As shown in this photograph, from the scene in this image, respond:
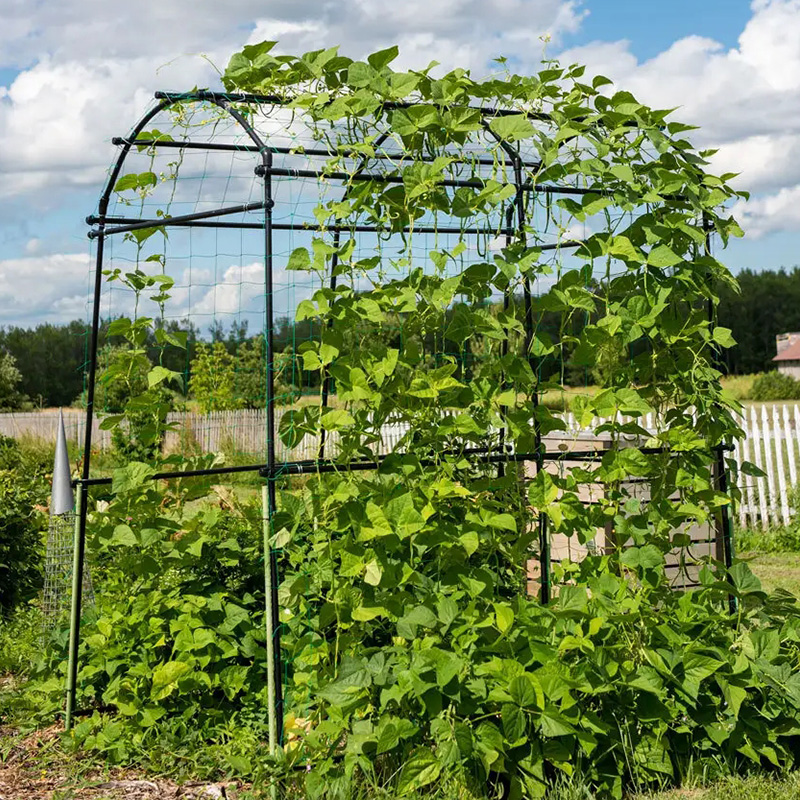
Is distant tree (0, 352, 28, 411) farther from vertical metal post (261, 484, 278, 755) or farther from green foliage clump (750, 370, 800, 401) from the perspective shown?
green foliage clump (750, 370, 800, 401)

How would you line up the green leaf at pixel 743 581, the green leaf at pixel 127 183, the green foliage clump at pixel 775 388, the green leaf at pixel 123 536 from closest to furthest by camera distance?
the green leaf at pixel 743 581
the green leaf at pixel 123 536
the green leaf at pixel 127 183
the green foliage clump at pixel 775 388

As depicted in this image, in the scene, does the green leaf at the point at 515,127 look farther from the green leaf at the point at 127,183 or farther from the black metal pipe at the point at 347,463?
the green leaf at the point at 127,183

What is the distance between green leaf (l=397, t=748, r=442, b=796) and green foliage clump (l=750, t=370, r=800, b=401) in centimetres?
3686

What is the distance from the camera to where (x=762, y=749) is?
3309 mm

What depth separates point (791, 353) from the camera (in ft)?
175

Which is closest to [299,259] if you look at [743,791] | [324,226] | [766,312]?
[324,226]

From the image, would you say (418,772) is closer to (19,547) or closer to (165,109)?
(165,109)

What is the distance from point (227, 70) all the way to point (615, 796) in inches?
113

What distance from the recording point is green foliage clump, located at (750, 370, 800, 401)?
122 feet

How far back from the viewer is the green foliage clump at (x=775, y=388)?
37094 millimetres

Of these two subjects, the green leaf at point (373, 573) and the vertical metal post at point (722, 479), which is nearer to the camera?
the green leaf at point (373, 573)

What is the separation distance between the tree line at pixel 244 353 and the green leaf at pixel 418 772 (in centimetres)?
127

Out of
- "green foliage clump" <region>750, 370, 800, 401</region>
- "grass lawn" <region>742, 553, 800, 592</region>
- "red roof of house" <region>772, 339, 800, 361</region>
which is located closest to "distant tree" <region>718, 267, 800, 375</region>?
Result: "red roof of house" <region>772, 339, 800, 361</region>

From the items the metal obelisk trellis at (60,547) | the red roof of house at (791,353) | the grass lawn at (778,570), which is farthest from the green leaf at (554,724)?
the red roof of house at (791,353)
